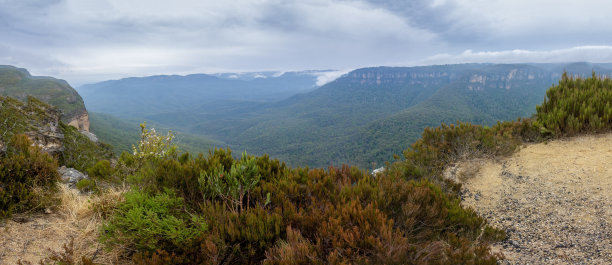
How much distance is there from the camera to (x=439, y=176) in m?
6.38

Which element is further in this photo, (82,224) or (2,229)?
(82,224)

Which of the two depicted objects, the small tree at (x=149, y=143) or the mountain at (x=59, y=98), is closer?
the small tree at (x=149, y=143)

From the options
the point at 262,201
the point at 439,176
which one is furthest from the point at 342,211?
the point at 439,176

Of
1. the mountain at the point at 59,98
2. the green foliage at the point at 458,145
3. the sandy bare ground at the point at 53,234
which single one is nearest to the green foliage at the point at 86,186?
the sandy bare ground at the point at 53,234

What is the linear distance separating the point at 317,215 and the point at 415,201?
4.71 ft

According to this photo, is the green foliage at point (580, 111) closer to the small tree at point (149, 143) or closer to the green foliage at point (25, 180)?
the small tree at point (149, 143)

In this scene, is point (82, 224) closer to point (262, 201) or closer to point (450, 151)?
point (262, 201)

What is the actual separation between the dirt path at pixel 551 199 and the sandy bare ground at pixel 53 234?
5.02 metres

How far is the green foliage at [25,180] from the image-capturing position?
13.1 feet

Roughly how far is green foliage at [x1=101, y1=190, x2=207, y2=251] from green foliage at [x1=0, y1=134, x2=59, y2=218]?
5.77 ft

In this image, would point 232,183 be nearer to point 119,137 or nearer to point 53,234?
point 53,234

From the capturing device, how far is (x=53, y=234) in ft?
12.0

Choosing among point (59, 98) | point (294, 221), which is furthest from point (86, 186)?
point (59, 98)

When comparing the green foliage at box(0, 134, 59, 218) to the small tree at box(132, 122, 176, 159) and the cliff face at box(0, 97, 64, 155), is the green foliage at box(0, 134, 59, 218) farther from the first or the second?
the cliff face at box(0, 97, 64, 155)
